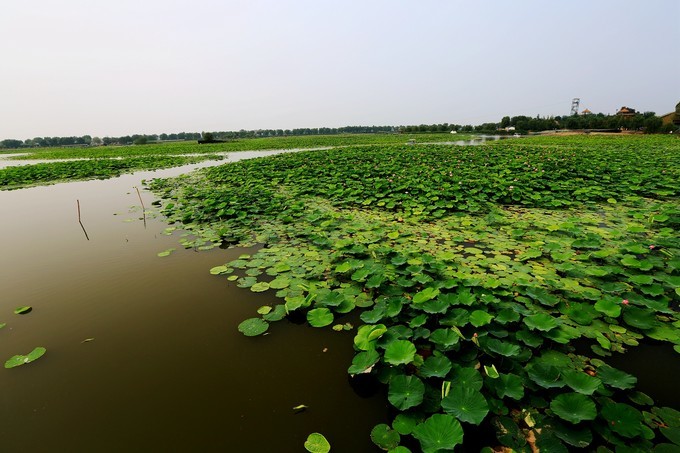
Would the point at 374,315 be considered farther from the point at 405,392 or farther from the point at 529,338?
the point at 529,338

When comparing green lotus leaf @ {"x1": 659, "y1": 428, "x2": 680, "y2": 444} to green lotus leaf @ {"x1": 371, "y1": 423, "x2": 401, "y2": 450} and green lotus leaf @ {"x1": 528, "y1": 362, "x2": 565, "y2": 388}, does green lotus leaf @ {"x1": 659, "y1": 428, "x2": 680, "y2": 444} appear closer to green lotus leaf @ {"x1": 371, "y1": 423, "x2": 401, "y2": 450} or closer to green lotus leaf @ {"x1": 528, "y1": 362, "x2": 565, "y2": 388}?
green lotus leaf @ {"x1": 528, "y1": 362, "x2": 565, "y2": 388}

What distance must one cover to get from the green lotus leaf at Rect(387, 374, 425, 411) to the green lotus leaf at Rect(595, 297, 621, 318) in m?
1.74

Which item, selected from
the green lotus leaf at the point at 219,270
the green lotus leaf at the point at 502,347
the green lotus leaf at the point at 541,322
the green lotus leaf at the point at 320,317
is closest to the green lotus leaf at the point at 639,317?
the green lotus leaf at the point at 541,322

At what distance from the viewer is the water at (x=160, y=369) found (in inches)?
65.0

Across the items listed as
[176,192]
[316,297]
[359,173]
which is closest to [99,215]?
[176,192]

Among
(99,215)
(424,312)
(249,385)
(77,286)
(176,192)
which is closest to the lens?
(249,385)

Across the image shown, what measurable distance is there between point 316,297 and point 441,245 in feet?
6.44

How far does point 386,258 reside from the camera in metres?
3.56

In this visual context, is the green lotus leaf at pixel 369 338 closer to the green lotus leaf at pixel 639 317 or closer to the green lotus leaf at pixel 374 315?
the green lotus leaf at pixel 374 315

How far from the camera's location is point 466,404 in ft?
5.14

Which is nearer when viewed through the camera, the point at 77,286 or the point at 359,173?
the point at 77,286

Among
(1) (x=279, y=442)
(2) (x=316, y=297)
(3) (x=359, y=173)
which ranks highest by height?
(3) (x=359, y=173)

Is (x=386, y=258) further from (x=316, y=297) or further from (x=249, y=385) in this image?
(x=249, y=385)

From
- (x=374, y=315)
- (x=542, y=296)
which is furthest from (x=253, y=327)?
(x=542, y=296)
